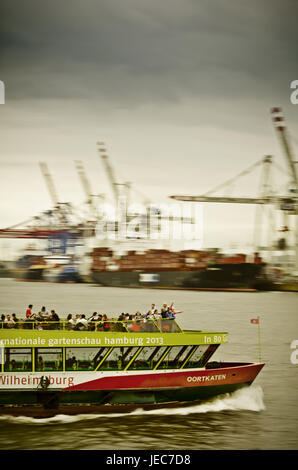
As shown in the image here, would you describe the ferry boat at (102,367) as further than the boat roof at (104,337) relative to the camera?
Yes

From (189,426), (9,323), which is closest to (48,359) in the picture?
(9,323)

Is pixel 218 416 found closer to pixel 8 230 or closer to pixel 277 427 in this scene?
pixel 277 427

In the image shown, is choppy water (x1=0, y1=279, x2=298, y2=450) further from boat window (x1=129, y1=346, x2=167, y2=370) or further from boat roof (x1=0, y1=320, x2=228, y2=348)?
boat roof (x1=0, y1=320, x2=228, y2=348)

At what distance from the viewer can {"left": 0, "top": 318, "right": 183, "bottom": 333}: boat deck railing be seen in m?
18.1

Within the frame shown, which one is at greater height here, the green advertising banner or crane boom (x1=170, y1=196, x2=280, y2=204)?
crane boom (x1=170, y1=196, x2=280, y2=204)

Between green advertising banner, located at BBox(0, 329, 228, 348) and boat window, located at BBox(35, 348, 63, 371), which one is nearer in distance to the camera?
green advertising banner, located at BBox(0, 329, 228, 348)

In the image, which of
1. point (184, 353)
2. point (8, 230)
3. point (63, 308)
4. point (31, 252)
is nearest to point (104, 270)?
point (8, 230)

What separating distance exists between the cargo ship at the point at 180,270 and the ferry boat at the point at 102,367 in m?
74.4

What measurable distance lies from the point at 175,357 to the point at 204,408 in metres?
1.85

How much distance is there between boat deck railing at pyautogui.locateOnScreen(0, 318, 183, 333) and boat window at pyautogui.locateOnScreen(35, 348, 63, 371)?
2.14ft

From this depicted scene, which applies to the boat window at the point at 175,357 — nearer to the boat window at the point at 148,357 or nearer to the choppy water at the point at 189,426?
the boat window at the point at 148,357

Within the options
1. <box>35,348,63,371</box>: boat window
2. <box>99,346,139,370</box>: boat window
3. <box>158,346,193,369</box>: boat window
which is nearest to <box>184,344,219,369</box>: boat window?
<box>158,346,193,369</box>: boat window

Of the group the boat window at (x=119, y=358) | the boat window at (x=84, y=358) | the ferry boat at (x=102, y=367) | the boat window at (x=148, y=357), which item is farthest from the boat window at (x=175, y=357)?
the boat window at (x=84, y=358)

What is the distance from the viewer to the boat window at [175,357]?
18438 mm
